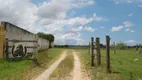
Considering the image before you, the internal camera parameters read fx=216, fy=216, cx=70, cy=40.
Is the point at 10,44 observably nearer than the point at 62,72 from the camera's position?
No

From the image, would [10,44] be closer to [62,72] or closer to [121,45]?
[62,72]

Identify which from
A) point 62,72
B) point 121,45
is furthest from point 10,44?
point 121,45

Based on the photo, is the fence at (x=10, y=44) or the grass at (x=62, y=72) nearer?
the grass at (x=62, y=72)

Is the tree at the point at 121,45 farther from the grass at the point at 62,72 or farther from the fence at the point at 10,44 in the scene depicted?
the grass at the point at 62,72

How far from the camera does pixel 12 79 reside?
11125 millimetres

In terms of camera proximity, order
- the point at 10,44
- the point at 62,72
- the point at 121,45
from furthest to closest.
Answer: the point at 121,45 < the point at 10,44 < the point at 62,72

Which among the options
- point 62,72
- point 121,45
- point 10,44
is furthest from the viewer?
point 121,45

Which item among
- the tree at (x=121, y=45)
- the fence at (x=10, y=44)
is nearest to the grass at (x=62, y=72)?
the fence at (x=10, y=44)

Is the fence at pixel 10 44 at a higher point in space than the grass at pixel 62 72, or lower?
higher

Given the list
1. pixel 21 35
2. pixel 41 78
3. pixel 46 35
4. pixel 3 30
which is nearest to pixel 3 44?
pixel 3 30

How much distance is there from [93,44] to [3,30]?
7743 mm

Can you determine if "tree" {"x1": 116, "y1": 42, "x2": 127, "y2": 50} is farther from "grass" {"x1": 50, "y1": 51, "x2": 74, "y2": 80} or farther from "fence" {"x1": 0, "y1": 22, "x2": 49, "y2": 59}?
"grass" {"x1": 50, "y1": 51, "x2": 74, "y2": 80}

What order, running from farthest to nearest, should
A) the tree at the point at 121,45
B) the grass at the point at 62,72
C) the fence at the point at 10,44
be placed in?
the tree at the point at 121,45 → the fence at the point at 10,44 → the grass at the point at 62,72

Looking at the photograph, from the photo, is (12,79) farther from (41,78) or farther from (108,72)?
(108,72)
